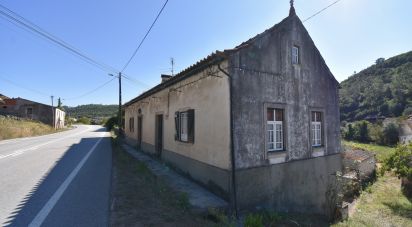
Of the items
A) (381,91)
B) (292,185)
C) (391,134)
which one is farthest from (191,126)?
(381,91)

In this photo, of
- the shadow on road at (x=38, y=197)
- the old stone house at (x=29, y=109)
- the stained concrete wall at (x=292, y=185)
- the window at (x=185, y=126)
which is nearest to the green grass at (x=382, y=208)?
the stained concrete wall at (x=292, y=185)

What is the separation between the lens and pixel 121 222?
4.62 meters

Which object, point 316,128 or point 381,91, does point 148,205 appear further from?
point 381,91

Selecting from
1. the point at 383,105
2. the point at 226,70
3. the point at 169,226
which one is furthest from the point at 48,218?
the point at 383,105

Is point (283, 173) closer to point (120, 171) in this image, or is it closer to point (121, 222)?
point (121, 222)

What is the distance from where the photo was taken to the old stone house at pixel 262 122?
6789 mm

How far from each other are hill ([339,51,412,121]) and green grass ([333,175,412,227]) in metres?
45.2

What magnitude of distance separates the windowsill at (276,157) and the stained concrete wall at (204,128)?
1653 millimetres

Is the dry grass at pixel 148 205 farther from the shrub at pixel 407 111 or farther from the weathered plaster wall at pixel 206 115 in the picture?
the shrub at pixel 407 111

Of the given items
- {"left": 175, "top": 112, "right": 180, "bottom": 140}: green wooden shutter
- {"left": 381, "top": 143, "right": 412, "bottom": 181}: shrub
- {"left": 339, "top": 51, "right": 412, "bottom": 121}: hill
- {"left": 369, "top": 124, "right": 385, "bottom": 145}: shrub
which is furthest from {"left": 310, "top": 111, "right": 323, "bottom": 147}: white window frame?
{"left": 339, "top": 51, "right": 412, "bottom": 121}: hill

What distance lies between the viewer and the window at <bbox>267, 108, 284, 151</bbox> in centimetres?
779

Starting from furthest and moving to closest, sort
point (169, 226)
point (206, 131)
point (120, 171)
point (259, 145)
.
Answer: point (120, 171), point (206, 131), point (259, 145), point (169, 226)

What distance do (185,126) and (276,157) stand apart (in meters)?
3.78

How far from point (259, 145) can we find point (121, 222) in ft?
14.2
